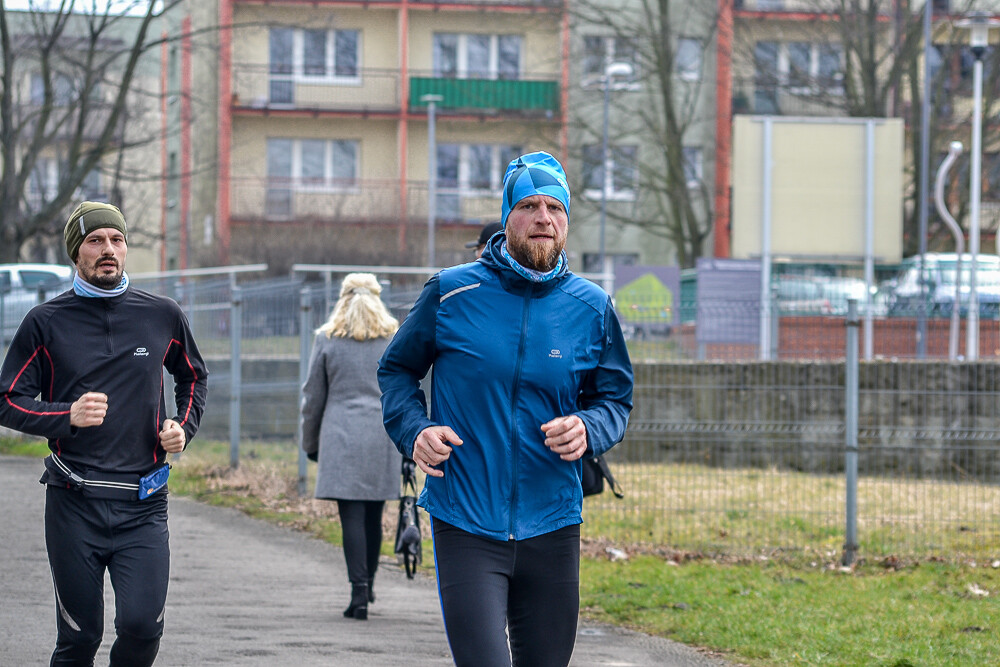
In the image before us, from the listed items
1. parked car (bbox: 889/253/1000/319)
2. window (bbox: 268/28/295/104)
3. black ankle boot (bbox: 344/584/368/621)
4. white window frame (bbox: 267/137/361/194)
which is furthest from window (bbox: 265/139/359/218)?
black ankle boot (bbox: 344/584/368/621)

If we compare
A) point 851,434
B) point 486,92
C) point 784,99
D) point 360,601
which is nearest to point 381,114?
point 486,92

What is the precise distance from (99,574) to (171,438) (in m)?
0.53

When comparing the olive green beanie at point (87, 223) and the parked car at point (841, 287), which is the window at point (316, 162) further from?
the olive green beanie at point (87, 223)

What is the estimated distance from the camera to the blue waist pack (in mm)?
5113

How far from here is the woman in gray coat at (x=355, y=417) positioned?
832 centimetres

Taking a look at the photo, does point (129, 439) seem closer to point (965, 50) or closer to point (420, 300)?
point (420, 300)

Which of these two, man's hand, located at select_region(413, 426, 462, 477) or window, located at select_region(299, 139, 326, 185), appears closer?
man's hand, located at select_region(413, 426, 462, 477)

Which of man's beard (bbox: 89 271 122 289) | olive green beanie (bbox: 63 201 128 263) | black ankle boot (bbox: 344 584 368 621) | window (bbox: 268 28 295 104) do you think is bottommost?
black ankle boot (bbox: 344 584 368 621)

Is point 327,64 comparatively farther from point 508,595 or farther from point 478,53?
point 508,595

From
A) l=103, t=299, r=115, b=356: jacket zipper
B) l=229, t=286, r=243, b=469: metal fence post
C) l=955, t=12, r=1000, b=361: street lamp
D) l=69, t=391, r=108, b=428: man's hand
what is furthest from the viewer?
l=955, t=12, r=1000, b=361: street lamp

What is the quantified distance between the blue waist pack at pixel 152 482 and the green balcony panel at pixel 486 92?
40.3m

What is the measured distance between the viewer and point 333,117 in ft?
148

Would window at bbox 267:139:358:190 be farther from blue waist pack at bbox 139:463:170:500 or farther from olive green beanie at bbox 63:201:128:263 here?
blue waist pack at bbox 139:463:170:500

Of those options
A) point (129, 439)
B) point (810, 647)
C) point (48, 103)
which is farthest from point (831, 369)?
point (48, 103)
